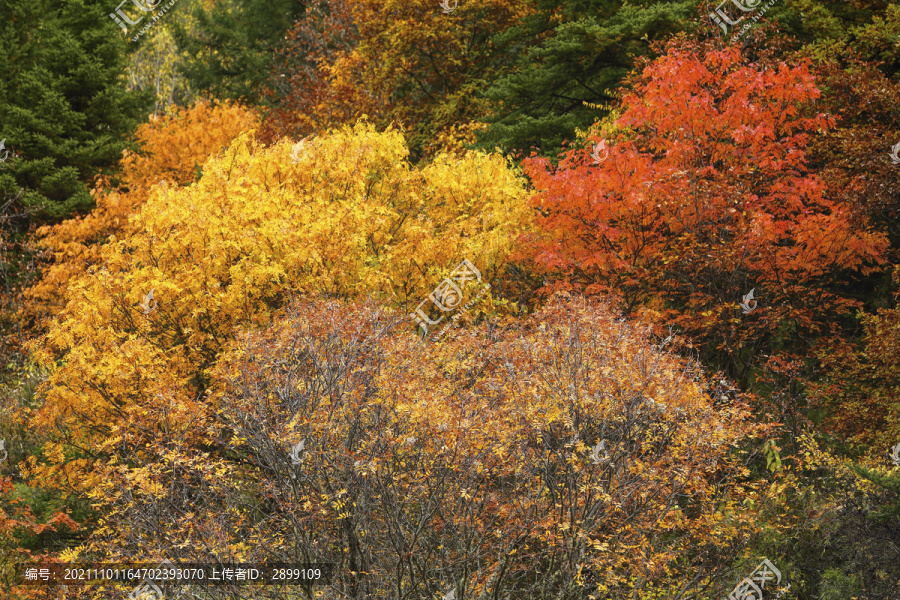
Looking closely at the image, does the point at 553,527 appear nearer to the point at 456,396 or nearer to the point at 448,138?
the point at 456,396

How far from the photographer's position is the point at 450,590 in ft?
28.0

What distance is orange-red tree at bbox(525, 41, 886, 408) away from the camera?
12586mm

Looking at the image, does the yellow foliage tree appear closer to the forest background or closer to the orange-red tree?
the forest background

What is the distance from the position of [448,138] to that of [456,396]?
13290 millimetres

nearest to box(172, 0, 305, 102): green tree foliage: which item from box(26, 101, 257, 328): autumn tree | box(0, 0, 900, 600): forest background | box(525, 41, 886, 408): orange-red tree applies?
box(26, 101, 257, 328): autumn tree

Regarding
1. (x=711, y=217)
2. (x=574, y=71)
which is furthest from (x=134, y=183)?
(x=711, y=217)

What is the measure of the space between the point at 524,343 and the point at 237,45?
29.6 m

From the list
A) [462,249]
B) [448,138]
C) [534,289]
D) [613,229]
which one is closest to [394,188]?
[462,249]

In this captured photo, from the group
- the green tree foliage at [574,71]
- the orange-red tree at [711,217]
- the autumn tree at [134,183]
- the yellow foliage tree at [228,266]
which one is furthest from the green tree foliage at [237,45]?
the orange-red tree at [711,217]

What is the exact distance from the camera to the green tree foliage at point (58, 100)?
22984mm

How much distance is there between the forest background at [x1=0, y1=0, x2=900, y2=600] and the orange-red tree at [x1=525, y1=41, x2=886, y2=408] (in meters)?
0.07

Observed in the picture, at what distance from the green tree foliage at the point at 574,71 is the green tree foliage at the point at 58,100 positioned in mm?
12106

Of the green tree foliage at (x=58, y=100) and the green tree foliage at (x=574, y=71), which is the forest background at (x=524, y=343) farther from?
the green tree foliage at (x=58, y=100)

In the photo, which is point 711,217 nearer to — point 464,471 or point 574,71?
point 464,471
